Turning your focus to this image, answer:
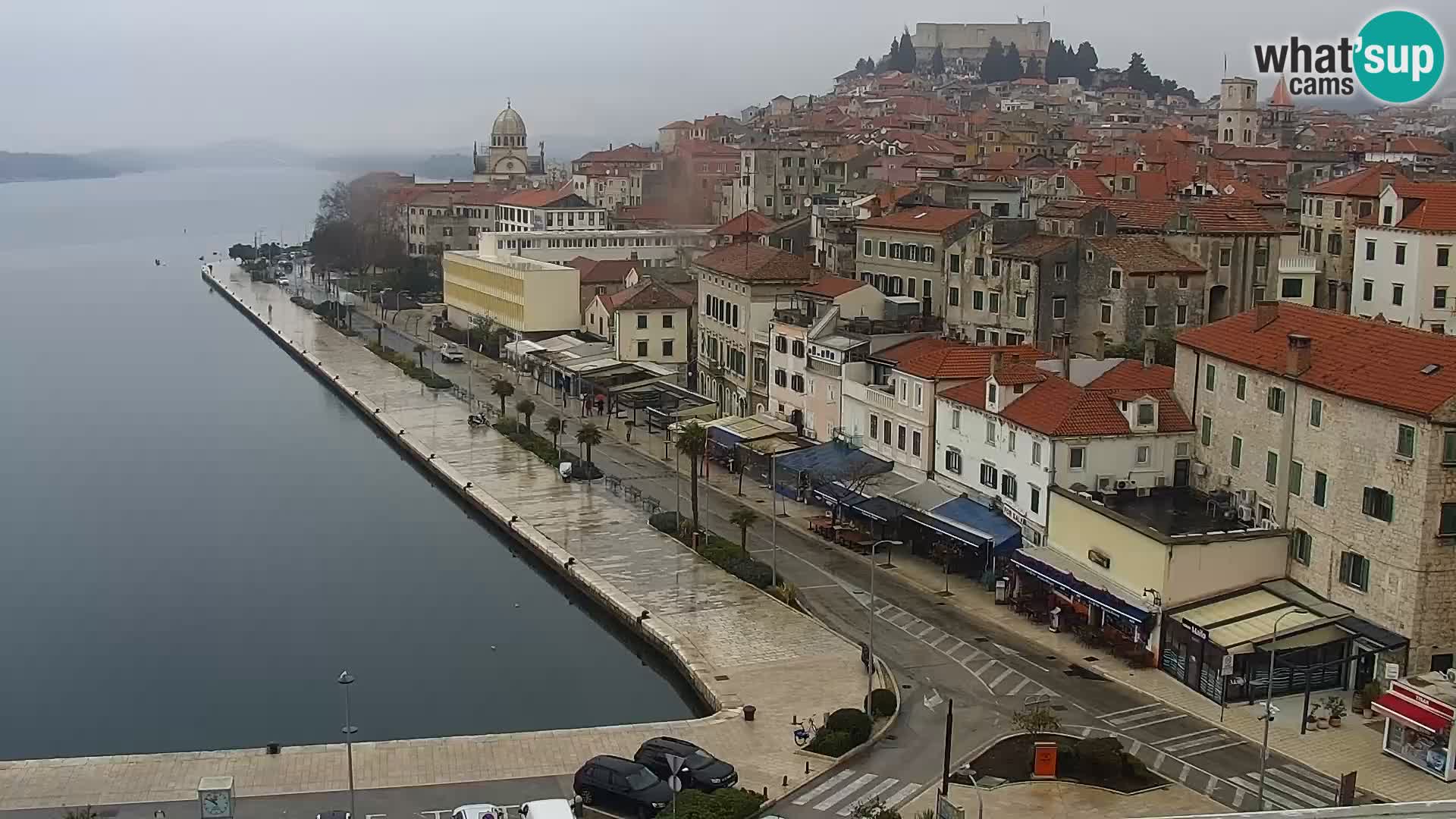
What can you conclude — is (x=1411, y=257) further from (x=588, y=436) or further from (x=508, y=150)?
(x=508, y=150)

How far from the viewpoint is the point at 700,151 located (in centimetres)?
11694

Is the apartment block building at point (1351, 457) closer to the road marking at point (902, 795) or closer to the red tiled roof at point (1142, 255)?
the road marking at point (902, 795)

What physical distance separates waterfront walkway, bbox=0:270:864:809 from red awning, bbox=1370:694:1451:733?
9165mm

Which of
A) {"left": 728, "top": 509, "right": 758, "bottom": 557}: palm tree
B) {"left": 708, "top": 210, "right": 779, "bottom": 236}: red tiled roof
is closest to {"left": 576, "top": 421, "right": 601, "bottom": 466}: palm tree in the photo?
{"left": 728, "top": 509, "right": 758, "bottom": 557}: palm tree

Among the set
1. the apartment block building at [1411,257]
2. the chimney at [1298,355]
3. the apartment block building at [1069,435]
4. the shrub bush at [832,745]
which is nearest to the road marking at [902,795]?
the shrub bush at [832,745]

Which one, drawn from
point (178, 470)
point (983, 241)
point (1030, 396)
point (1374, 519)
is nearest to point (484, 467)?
point (178, 470)

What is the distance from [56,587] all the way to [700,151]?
82100 mm

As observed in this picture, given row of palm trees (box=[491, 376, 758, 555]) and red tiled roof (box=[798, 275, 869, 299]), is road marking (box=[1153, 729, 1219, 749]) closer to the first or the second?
row of palm trees (box=[491, 376, 758, 555])

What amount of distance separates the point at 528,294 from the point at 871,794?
53.9 metres

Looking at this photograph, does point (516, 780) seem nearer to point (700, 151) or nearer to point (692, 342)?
point (692, 342)

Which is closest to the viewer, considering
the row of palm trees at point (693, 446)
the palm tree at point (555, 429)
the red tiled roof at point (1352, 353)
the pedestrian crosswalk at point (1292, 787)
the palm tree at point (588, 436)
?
the pedestrian crosswalk at point (1292, 787)

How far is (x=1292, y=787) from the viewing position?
2373cm

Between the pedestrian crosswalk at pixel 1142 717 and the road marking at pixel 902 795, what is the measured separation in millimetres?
4548

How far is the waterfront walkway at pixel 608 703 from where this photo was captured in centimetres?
2412
